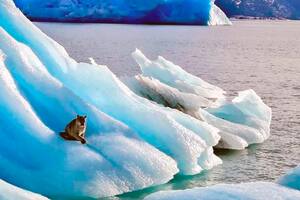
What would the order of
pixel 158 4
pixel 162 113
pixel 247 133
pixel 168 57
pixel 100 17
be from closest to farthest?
pixel 162 113 < pixel 247 133 < pixel 168 57 < pixel 158 4 < pixel 100 17

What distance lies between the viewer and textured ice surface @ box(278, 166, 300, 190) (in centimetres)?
793

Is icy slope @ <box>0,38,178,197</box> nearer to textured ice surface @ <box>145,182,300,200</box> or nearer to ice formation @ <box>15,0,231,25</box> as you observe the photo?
textured ice surface @ <box>145,182,300,200</box>

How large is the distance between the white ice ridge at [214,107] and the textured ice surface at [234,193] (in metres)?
6.75

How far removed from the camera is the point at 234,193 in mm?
7289

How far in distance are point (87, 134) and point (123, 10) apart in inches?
2952

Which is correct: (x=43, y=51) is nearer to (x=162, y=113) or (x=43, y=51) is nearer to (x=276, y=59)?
(x=162, y=113)

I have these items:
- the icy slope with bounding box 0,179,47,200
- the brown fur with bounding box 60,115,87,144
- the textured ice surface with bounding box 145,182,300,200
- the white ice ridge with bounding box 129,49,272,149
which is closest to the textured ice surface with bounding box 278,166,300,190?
the textured ice surface with bounding box 145,182,300,200

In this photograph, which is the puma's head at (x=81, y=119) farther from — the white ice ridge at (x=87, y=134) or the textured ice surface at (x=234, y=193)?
the textured ice surface at (x=234, y=193)

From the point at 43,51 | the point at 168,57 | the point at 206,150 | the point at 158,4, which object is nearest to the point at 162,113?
the point at 206,150

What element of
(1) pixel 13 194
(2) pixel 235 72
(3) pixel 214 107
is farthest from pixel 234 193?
(2) pixel 235 72

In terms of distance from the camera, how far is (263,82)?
112ft

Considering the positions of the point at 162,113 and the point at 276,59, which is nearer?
the point at 162,113

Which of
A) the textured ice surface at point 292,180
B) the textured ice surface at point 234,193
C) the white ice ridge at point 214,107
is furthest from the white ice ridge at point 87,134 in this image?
the textured ice surface at point 292,180

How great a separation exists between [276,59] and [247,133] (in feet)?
127
